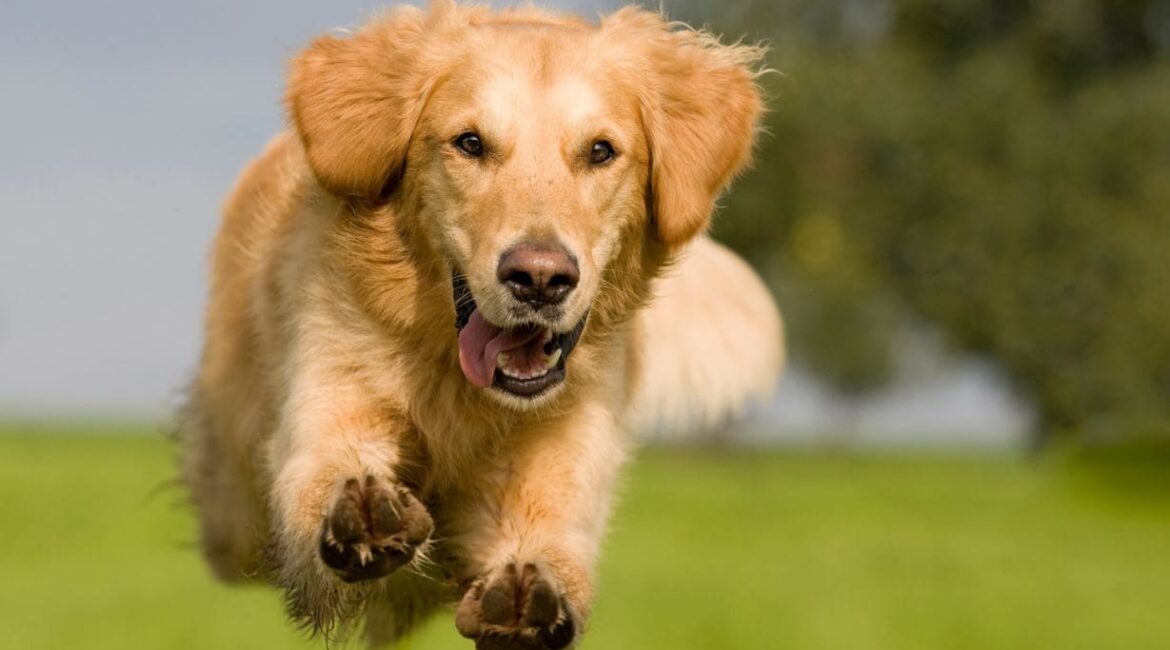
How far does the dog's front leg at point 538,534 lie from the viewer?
444cm

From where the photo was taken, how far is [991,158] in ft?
126

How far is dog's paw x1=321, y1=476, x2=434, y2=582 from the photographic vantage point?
173 inches

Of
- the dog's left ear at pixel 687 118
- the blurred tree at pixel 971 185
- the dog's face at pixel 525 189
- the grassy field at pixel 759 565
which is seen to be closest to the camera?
the dog's face at pixel 525 189

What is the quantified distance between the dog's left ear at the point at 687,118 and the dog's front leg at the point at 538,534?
711mm

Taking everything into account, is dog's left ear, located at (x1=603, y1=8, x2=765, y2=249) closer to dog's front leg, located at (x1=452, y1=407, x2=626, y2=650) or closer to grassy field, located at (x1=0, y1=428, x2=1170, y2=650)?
dog's front leg, located at (x1=452, y1=407, x2=626, y2=650)

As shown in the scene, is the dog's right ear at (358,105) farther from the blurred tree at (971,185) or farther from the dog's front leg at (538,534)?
the blurred tree at (971,185)

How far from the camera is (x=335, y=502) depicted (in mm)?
4414

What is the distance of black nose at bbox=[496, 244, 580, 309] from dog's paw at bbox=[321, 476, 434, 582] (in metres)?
0.66

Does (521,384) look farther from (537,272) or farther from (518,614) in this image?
(518,614)

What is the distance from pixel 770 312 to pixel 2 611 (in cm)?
646

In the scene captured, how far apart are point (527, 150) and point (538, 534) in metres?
1.13

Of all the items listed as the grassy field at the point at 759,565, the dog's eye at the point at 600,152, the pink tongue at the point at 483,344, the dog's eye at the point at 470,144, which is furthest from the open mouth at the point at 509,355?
the grassy field at the point at 759,565

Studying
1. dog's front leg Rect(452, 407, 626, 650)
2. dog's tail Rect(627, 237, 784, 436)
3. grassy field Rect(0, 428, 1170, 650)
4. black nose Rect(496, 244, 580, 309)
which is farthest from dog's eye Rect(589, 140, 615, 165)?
dog's tail Rect(627, 237, 784, 436)

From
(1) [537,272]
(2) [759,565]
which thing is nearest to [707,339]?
(1) [537,272]
